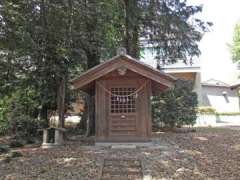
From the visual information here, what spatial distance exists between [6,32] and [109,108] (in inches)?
165

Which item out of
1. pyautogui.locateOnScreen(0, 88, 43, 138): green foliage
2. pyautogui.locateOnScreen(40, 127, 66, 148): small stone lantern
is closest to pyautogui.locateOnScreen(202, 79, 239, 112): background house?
pyautogui.locateOnScreen(0, 88, 43, 138): green foliage

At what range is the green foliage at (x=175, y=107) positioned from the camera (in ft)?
56.5

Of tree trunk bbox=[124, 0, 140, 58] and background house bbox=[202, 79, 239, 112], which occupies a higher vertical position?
tree trunk bbox=[124, 0, 140, 58]

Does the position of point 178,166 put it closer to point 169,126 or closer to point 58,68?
point 58,68

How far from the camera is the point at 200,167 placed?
833cm

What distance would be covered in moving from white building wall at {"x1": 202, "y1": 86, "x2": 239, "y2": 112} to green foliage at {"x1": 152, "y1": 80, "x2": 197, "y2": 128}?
1263cm

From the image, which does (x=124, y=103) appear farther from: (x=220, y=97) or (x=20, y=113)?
(x=220, y=97)

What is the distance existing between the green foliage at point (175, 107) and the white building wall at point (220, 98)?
41.4 ft

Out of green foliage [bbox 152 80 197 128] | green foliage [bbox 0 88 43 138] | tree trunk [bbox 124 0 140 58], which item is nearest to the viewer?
green foliage [bbox 0 88 43 138]

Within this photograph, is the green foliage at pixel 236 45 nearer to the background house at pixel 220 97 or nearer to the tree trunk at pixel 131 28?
the background house at pixel 220 97

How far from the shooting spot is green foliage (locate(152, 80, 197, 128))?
17.2 metres

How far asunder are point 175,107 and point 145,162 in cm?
900

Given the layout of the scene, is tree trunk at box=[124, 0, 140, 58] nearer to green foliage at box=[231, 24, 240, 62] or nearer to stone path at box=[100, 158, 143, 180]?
stone path at box=[100, 158, 143, 180]

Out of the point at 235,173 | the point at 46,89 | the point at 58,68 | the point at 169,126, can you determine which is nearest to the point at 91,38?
the point at 58,68
